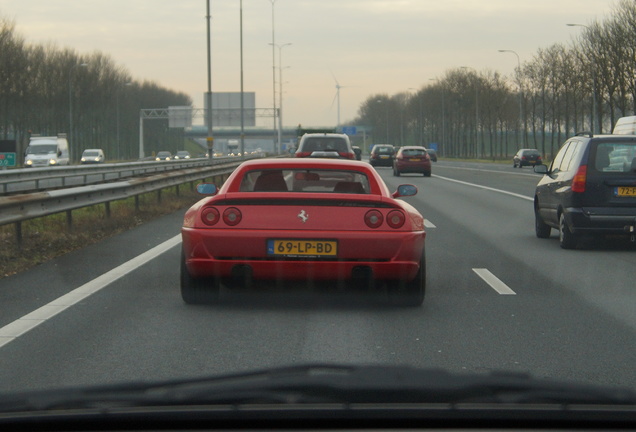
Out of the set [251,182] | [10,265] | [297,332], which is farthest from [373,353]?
[10,265]

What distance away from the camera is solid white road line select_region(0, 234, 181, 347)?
23.1 feet

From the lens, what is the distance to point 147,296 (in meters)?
8.77

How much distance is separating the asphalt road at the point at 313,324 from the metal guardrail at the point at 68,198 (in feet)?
2.53

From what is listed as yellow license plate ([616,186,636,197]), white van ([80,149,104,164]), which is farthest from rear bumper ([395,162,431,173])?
white van ([80,149,104,164])

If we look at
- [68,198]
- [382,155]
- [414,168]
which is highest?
[382,155]

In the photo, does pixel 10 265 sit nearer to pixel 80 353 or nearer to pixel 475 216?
pixel 80 353

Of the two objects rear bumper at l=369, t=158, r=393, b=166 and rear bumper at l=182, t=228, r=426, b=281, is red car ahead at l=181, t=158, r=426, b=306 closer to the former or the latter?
rear bumper at l=182, t=228, r=426, b=281

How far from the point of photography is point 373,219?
26.3 ft

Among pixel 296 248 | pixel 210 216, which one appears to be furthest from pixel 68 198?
pixel 296 248

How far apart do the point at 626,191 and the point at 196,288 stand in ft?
22.2

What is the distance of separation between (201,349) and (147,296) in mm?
2466

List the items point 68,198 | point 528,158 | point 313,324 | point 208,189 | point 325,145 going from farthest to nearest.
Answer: point 528,158, point 325,145, point 68,198, point 208,189, point 313,324

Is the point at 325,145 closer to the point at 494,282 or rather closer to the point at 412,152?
the point at 412,152

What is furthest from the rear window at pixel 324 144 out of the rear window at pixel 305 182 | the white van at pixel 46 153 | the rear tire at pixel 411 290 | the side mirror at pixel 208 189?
the white van at pixel 46 153
